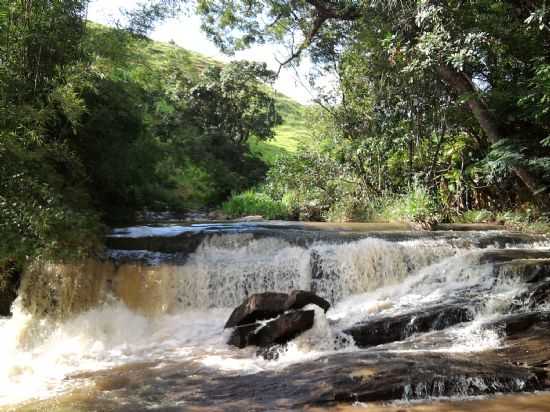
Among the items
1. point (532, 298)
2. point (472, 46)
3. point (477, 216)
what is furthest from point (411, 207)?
point (532, 298)

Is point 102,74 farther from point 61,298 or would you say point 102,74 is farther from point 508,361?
point 508,361

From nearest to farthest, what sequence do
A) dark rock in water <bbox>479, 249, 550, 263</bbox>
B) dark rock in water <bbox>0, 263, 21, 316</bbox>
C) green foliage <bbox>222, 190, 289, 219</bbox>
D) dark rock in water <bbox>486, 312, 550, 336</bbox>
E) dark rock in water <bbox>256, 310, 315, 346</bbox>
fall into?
dark rock in water <bbox>486, 312, 550, 336</bbox>, dark rock in water <bbox>256, 310, 315, 346</bbox>, dark rock in water <bbox>0, 263, 21, 316</bbox>, dark rock in water <bbox>479, 249, 550, 263</bbox>, green foliage <bbox>222, 190, 289, 219</bbox>

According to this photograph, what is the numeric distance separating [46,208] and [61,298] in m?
1.64

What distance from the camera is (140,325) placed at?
7.98 m

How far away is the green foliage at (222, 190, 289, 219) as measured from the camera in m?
17.7

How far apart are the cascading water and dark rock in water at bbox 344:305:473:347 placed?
0.45ft

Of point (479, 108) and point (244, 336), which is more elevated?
point (479, 108)

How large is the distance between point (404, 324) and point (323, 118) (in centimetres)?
1184

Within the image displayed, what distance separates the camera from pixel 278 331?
6.27 m

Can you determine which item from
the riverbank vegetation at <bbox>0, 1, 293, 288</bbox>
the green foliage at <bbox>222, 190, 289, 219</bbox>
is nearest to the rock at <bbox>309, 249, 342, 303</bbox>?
the riverbank vegetation at <bbox>0, 1, 293, 288</bbox>

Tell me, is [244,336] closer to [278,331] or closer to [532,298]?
[278,331]

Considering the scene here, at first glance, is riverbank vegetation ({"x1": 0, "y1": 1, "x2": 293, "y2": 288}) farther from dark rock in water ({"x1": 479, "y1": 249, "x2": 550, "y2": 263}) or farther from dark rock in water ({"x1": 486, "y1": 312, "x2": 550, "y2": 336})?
dark rock in water ({"x1": 479, "y1": 249, "x2": 550, "y2": 263})

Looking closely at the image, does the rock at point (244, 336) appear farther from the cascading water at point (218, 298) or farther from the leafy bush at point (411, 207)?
the leafy bush at point (411, 207)

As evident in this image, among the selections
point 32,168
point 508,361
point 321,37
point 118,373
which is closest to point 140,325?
point 118,373
